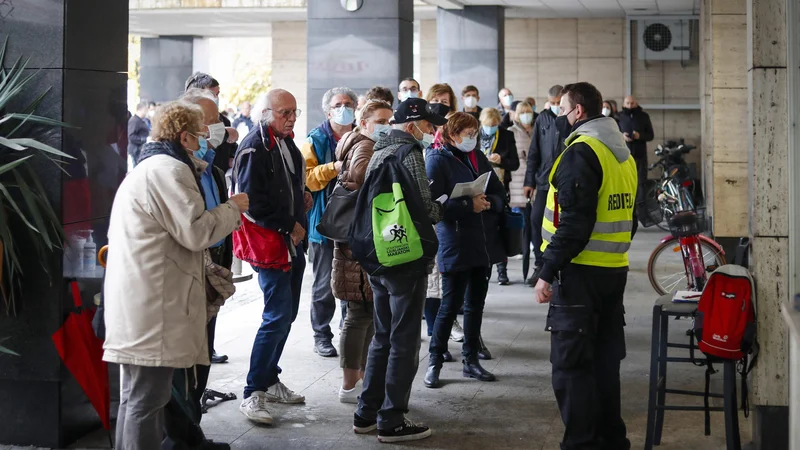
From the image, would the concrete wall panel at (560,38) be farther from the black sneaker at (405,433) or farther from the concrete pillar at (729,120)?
the black sneaker at (405,433)

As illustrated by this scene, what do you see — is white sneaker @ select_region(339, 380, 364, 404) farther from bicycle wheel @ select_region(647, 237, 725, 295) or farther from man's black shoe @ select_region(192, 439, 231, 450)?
bicycle wheel @ select_region(647, 237, 725, 295)

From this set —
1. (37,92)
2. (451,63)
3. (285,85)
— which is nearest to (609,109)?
(451,63)

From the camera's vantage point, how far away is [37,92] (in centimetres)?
518

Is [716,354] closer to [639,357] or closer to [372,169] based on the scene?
[372,169]

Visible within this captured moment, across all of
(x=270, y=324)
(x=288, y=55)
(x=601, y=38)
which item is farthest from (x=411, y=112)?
(x=288, y=55)

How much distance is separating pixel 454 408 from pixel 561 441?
2.78 feet

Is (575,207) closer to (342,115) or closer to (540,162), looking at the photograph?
(342,115)

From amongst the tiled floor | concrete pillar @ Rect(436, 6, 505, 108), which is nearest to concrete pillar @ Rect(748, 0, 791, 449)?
the tiled floor

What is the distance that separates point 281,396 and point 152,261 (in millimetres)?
2106

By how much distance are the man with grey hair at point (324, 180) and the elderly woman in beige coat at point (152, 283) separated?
2831 millimetres

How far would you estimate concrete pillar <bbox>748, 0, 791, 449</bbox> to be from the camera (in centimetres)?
507

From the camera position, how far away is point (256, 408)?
18.8 feet

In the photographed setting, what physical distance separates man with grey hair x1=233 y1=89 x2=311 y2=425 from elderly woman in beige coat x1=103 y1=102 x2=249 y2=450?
1343 mm

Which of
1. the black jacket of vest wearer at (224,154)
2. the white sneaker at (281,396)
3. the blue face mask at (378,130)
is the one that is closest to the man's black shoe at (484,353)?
the white sneaker at (281,396)
